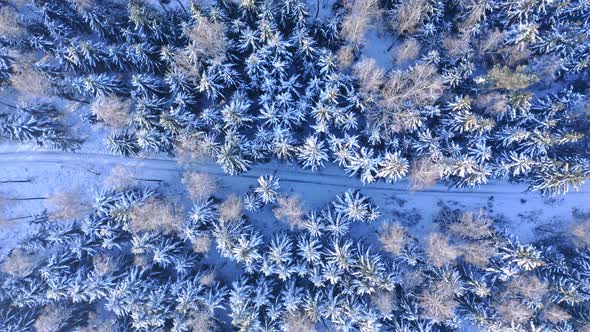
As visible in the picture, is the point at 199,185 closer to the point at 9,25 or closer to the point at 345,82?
the point at 345,82

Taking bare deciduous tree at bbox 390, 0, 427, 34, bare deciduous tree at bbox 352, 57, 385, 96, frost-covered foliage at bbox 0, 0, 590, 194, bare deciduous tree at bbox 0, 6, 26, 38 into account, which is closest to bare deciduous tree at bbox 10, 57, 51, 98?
frost-covered foliage at bbox 0, 0, 590, 194

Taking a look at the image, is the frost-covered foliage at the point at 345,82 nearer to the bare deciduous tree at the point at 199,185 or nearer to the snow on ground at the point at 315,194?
the bare deciduous tree at the point at 199,185

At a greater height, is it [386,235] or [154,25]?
[154,25]

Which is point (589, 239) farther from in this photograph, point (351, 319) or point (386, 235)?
point (351, 319)

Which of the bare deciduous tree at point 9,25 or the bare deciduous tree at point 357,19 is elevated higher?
the bare deciduous tree at point 357,19

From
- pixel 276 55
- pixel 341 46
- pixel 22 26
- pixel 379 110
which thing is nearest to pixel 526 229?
pixel 379 110

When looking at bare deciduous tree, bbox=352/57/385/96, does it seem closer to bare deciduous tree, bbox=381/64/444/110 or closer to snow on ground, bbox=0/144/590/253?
bare deciduous tree, bbox=381/64/444/110

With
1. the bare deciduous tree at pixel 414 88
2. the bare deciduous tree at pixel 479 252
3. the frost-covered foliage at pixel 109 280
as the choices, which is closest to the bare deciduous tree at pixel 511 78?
the bare deciduous tree at pixel 414 88
